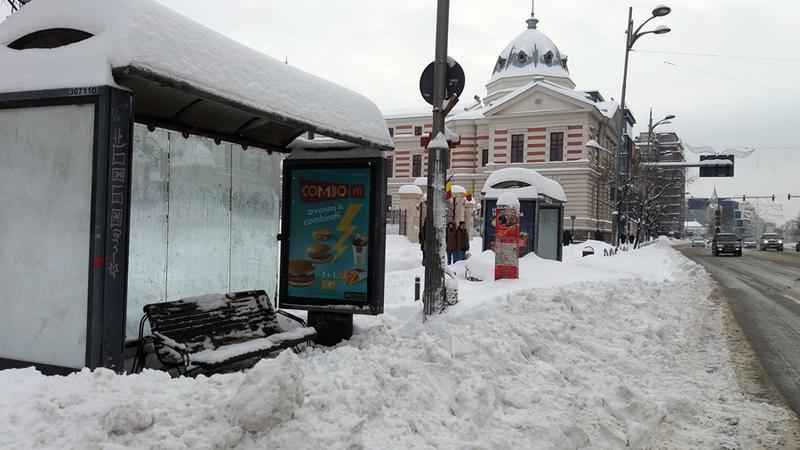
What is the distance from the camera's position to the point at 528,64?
57.9m

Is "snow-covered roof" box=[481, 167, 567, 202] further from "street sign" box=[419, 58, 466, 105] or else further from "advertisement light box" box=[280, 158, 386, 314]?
"advertisement light box" box=[280, 158, 386, 314]

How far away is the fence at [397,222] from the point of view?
31.2 meters

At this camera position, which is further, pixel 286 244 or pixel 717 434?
pixel 286 244

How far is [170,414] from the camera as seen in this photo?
3332 millimetres

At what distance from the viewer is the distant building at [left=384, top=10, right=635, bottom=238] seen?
47469 millimetres

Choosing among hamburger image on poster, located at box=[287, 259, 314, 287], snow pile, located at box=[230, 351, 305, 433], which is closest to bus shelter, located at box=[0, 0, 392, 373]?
snow pile, located at box=[230, 351, 305, 433]

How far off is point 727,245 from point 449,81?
38.6m

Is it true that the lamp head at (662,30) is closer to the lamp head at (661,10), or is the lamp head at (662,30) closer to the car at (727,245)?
A: the lamp head at (661,10)

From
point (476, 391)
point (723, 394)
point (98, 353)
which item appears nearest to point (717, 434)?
point (723, 394)

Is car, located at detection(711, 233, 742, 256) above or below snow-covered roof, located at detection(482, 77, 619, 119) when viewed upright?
below

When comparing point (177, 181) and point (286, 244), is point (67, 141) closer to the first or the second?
point (177, 181)

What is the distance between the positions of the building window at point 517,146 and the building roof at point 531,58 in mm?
9869

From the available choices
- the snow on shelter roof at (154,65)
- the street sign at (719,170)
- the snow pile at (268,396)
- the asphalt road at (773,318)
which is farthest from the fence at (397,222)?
the snow pile at (268,396)

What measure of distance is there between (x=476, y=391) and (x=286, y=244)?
11.5 feet
